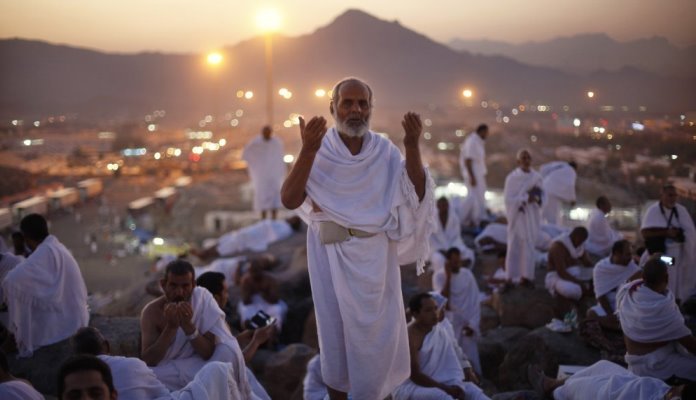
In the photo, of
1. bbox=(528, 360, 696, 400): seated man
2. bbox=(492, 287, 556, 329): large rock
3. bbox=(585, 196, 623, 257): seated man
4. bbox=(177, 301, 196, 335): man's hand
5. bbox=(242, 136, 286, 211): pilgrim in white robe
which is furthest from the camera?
bbox=(242, 136, 286, 211): pilgrim in white robe

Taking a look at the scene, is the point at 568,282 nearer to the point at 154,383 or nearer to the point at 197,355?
the point at 197,355

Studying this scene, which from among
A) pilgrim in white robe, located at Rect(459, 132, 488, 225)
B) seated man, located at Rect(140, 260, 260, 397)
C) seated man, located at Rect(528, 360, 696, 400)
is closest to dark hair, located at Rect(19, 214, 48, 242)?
seated man, located at Rect(140, 260, 260, 397)

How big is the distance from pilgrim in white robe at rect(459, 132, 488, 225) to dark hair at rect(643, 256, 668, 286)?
6.40 metres

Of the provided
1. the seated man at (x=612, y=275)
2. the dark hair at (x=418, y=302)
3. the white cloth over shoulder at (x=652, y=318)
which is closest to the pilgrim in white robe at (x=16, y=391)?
the dark hair at (x=418, y=302)

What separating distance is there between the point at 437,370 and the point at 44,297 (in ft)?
10.9

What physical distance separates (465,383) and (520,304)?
332cm

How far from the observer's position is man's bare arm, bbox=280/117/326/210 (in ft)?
10.2

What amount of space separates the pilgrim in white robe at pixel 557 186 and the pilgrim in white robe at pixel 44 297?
731cm

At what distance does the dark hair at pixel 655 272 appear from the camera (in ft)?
13.9

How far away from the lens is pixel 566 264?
23.8 ft

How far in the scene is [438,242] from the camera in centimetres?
879

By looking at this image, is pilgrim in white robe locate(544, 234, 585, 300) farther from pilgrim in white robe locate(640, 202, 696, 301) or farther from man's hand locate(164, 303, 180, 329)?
man's hand locate(164, 303, 180, 329)

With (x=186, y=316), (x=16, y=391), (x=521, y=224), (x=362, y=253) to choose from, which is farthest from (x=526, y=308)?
(x=16, y=391)

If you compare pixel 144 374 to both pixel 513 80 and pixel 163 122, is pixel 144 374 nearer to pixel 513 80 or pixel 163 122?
pixel 513 80
